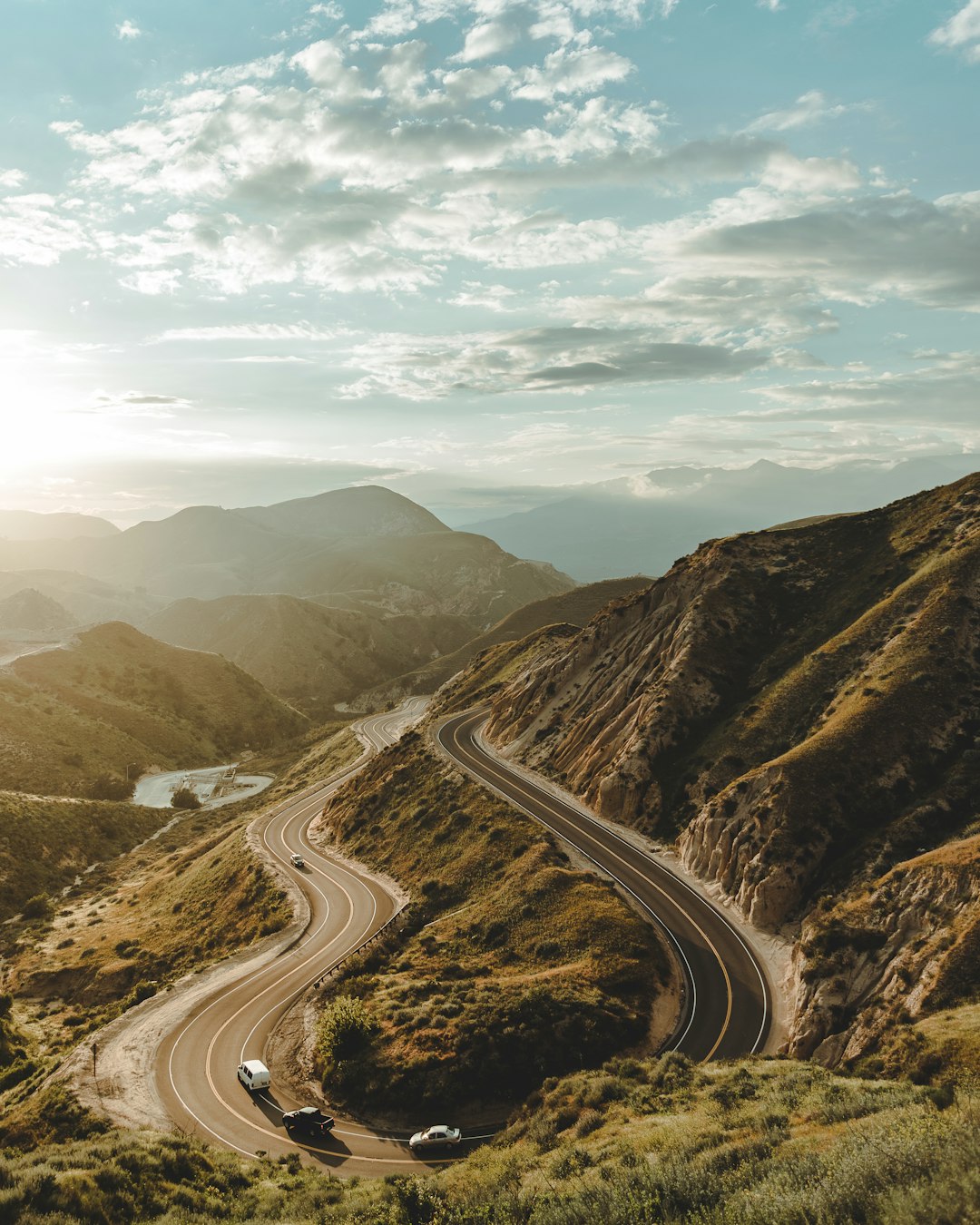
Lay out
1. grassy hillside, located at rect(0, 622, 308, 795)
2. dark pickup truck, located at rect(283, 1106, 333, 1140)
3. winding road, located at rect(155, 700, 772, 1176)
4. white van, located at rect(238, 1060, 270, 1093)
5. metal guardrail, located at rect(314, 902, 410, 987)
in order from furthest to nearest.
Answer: grassy hillside, located at rect(0, 622, 308, 795) → metal guardrail, located at rect(314, 902, 410, 987) → white van, located at rect(238, 1060, 270, 1093) → winding road, located at rect(155, 700, 772, 1176) → dark pickup truck, located at rect(283, 1106, 333, 1140)

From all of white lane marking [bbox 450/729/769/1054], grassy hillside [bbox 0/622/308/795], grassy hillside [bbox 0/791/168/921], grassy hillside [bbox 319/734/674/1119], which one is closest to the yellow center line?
white lane marking [bbox 450/729/769/1054]

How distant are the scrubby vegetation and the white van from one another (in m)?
6.14

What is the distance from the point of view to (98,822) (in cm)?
8806

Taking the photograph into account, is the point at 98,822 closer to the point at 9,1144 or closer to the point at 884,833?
the point at 9,1144

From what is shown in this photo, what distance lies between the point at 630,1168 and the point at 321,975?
92.2ft

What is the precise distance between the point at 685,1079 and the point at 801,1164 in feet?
43.3

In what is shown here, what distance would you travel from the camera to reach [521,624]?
184 m

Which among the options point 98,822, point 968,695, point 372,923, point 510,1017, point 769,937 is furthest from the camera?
point 98,822

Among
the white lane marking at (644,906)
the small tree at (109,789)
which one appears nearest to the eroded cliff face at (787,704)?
the white lane marking at (644,906)

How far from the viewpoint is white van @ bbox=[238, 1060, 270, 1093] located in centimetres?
3197

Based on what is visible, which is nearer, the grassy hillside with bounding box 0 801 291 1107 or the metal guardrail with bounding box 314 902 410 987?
the metal guardrail with bounding box 314 902 410 987

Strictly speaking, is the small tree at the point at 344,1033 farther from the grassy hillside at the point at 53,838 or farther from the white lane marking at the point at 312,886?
the grassy hillside at the point at 53,838

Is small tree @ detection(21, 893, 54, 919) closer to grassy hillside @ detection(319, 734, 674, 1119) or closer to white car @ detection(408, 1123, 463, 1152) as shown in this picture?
grassy hillside @ detection(319, 734, 674, 1119)

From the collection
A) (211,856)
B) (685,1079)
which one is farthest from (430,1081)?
(211,856)
